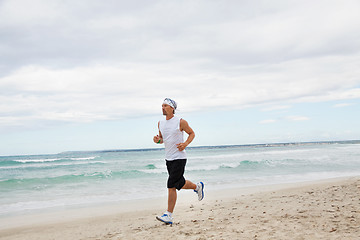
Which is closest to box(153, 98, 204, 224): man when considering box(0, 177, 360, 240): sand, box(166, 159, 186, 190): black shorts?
box(166, 159, 186, 190): black shorts

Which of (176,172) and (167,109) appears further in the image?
(167,109)

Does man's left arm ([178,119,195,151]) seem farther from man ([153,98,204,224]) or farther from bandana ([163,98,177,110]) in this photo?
bandana ([163,98,177,110])

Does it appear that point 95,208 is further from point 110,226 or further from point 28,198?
point 28,198

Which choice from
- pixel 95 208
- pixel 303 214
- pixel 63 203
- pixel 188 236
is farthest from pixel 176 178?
pixel 63 203

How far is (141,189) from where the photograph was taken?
1195 cm

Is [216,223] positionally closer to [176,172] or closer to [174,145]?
[176,172]

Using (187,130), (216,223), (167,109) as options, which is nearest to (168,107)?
(167,109)

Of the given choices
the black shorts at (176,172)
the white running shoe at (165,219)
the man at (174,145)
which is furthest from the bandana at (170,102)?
the white running shoe at (165,219)

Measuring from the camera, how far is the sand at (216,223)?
13.3 ft

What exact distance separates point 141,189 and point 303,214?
7899 mm

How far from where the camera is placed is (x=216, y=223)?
4.81 meters

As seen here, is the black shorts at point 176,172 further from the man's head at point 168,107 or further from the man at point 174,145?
the man's head at point 168,107

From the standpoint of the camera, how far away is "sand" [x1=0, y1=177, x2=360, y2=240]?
159 inches

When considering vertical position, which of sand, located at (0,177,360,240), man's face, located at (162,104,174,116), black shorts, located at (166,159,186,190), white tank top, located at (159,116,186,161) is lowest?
sand, located at (0,177,360,240)
